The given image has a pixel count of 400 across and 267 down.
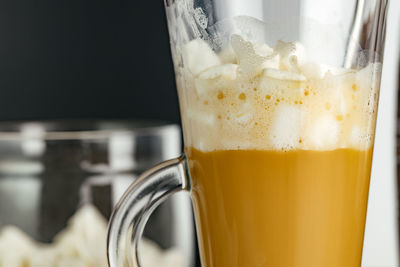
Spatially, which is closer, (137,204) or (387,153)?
(137,204)

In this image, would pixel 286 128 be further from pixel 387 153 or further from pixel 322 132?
pixel 387 153

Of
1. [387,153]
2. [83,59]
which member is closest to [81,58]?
[83,59]

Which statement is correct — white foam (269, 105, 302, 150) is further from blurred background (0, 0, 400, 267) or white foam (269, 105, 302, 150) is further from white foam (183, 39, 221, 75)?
blurred background (0, 0, 400, 267)

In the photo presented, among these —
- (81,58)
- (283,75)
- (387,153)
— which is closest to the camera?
(283,75)

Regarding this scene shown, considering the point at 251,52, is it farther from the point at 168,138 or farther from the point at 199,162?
the point at 168,138

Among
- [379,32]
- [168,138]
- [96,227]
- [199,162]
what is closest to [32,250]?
[96,227]

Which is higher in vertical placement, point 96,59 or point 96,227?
point 96,59

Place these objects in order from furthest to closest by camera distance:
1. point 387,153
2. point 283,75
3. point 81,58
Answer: point 81,58
point 387,153
point 283,75
